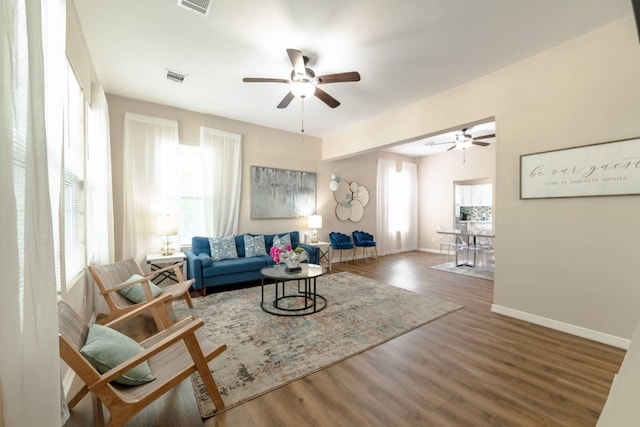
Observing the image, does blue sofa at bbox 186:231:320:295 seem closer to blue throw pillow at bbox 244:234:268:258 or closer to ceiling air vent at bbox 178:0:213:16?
blue throw pillow at bbox 244:234:268:258

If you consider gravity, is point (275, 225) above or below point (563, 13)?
below

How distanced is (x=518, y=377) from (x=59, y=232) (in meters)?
3.57

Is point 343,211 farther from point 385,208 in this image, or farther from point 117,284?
point 117,284

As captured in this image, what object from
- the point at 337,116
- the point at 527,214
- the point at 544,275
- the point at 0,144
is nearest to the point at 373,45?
the point at 337,116

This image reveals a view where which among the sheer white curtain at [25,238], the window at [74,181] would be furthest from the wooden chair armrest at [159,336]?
the window at [74,181]

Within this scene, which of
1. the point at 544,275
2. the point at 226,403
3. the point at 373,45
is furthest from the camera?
the point at 544,275

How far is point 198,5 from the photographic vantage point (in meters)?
2.16

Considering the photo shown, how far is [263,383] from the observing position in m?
1.94

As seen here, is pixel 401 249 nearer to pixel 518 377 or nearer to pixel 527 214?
pixel 527 214

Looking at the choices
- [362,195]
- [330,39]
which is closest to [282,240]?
[362,195]

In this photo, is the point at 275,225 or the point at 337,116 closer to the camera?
the point at 337,116

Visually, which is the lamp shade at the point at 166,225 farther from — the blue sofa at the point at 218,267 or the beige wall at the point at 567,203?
the beige wall at the point at 567,203

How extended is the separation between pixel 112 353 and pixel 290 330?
166cm

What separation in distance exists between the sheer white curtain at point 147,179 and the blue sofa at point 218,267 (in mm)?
673
